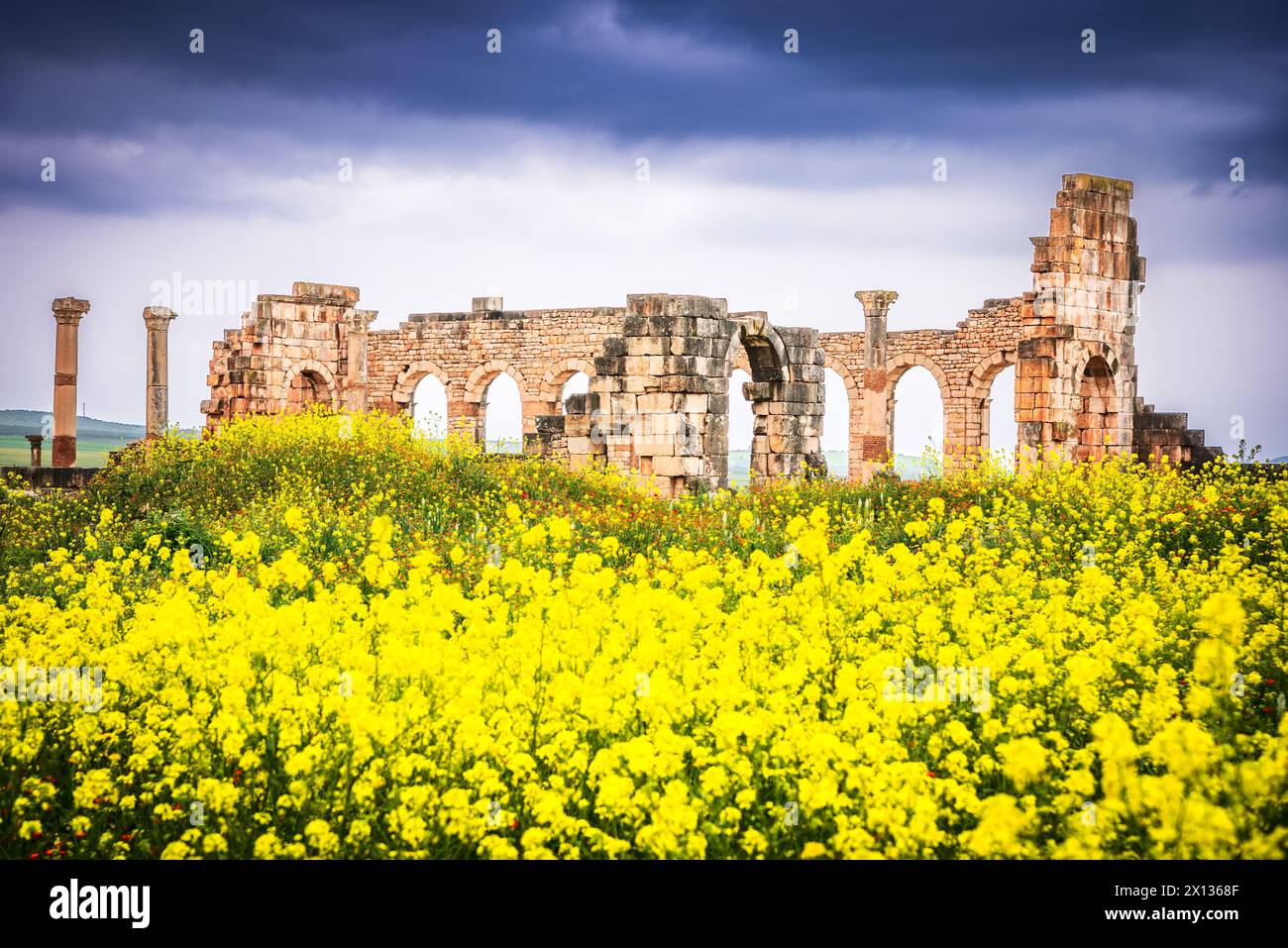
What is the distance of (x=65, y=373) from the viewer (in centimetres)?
2431

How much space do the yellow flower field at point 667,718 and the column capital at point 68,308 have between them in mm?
18752

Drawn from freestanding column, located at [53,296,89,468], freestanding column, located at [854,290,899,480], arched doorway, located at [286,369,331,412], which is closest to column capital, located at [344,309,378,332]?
arched doorway, located at [286,369,331,412]

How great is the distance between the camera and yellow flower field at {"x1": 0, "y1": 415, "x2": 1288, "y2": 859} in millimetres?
3764

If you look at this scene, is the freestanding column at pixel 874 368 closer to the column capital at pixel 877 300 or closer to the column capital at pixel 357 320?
the column capital at pixel 877 300

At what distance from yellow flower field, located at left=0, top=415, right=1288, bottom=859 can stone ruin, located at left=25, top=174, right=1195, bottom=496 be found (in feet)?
26.6

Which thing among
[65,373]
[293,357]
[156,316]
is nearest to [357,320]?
[293,357]

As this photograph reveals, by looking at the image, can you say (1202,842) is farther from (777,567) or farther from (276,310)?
(276,310)

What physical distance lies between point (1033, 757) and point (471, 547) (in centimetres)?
746

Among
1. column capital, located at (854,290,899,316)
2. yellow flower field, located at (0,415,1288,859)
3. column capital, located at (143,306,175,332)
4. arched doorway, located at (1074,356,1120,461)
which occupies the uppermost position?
column capital, located at (854,290,899,316)

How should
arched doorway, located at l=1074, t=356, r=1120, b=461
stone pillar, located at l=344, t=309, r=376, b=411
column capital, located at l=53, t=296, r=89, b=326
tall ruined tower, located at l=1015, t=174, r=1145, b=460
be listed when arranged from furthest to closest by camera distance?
column capital, located at l=53, t=296, r=89, b=326 < stone pillar, located at l=344, t=309, r=376, b=411 < arched doorway, located at l=1074, t=356, r=1120, b=461 < tall ruined tower, located at l=1015, t=174, r=1145, b=460

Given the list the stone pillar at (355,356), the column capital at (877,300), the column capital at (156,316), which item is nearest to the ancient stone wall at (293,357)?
the stone pillar at (355,356)

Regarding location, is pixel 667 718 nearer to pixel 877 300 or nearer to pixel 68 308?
pixel 877 300

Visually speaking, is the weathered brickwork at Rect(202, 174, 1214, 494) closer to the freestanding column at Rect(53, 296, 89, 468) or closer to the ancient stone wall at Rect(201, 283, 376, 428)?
the ancient stone wall at Rect(201, 283, 376, 428)

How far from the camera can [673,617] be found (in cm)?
570
